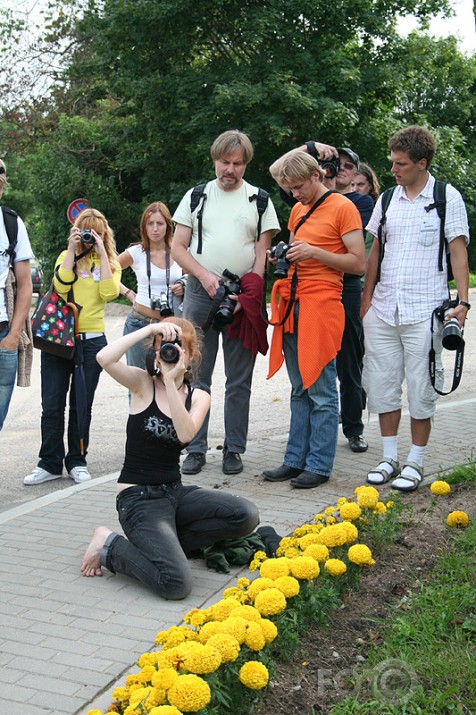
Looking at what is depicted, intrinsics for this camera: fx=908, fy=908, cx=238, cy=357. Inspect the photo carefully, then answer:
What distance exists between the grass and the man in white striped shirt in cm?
169

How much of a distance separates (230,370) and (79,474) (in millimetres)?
1331

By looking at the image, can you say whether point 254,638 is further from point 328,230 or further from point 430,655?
point 328,230

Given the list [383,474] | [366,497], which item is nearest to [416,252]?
[383,474]

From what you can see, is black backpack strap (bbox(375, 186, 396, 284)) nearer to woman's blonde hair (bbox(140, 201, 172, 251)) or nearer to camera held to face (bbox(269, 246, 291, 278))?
camera held to face (bbox(269, 246, 291, 278))

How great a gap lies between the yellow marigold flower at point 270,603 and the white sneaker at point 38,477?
3.46 meters

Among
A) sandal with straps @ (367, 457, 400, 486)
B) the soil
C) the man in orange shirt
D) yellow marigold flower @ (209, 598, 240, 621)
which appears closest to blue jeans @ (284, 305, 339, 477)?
the man in orange shirt

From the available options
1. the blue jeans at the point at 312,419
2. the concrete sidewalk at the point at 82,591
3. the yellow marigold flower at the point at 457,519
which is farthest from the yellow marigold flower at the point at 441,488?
the blue jeans at the point at 312,419

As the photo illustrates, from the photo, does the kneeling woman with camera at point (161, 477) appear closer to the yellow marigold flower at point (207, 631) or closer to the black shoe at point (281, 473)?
the yellow marigold flower at point (207, 631)

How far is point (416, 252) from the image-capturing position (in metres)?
5.72

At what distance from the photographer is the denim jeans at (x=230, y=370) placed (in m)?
6.34

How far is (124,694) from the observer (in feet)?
9.38

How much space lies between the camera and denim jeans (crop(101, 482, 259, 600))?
423 centimetres

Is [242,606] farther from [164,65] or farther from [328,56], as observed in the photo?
[164,65]

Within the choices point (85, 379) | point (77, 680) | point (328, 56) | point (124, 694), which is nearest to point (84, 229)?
point (85, 379)
